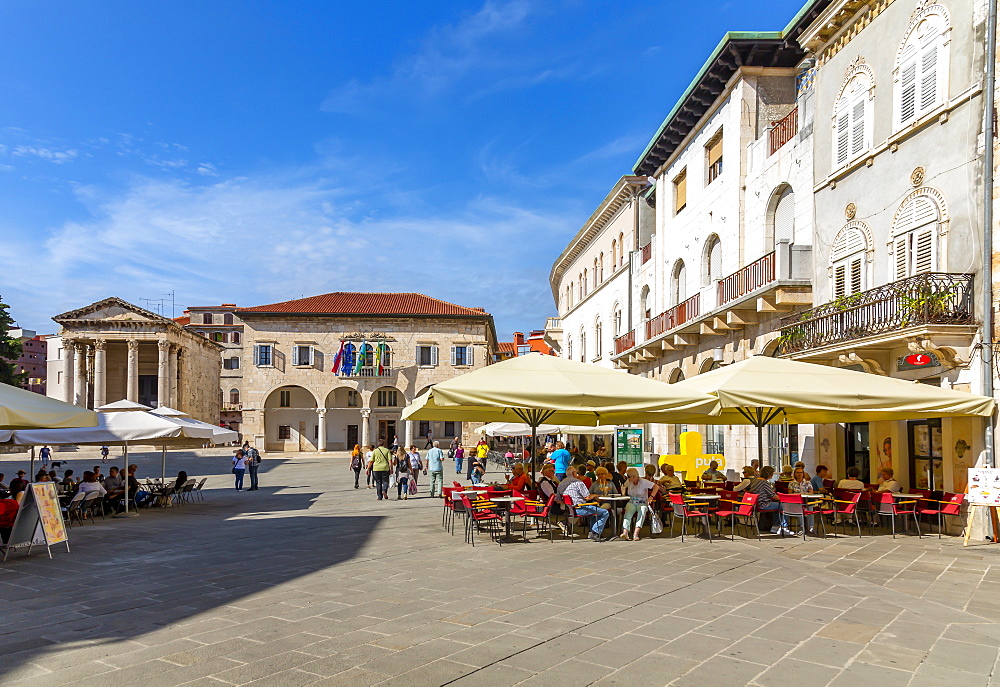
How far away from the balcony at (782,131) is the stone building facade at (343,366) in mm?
37041

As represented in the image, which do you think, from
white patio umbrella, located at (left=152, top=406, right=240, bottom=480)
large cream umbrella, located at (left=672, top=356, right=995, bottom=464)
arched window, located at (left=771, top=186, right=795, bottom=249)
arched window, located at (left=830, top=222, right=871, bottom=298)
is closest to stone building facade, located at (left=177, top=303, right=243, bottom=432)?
white patio umbrella, located at (left=152, top=406, right=240, bottom=480)

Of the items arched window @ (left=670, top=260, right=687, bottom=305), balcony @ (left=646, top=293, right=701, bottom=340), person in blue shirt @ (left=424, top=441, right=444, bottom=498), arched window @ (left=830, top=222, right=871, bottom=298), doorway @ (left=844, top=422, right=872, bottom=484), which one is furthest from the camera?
arched window @ (left=670, top=260, right=687, bottom=305)

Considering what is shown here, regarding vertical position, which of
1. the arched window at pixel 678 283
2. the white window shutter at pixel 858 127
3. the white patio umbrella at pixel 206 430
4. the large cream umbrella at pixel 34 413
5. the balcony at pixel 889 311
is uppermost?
the white window shutter at pixel 858 127

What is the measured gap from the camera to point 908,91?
13.7 meters

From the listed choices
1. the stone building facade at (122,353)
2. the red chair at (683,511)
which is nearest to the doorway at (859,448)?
the red chair at (683,511)

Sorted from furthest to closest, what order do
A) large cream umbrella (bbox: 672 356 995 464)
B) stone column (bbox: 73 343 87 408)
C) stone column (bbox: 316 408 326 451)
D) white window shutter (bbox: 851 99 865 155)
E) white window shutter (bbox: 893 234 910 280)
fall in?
stone column (bbox: 73 343 87 408), stone column (bbox: 316 408 326 451), white window shutter (bbox: 851 99 865 155), white window shutter (bbox: 893 234 910 280), large cream umbrella (bbox: 672 356 995 464)

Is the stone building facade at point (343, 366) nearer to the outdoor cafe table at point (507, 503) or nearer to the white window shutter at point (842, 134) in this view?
the white window shutter at point (842, 134)

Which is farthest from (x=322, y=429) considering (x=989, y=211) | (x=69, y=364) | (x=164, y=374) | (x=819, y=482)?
(x=989, y=211)

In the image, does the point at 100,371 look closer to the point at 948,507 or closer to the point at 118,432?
the point at 118,432

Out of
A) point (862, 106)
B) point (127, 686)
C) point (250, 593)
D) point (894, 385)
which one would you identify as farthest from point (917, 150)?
point (127, 686)

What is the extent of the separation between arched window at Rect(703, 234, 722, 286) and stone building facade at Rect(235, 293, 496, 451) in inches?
1283

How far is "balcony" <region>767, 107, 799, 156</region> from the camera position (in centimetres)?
1830

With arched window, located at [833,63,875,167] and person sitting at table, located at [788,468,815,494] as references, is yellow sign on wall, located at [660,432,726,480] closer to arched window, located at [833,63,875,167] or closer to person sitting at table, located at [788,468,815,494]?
person sitting at table, located at [788,468,815,494]

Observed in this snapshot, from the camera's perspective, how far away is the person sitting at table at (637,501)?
11.5m
